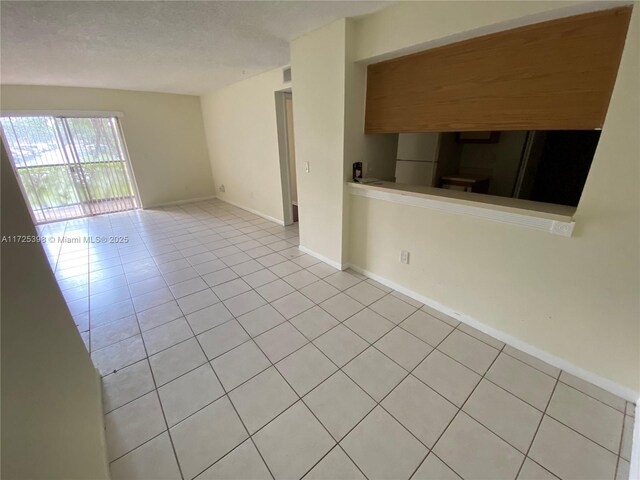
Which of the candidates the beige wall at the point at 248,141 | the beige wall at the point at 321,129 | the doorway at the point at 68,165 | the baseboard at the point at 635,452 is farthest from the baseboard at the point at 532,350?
the doorway at the point at 68,165

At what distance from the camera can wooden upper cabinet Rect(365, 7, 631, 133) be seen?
1.39m

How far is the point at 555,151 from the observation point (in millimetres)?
2643

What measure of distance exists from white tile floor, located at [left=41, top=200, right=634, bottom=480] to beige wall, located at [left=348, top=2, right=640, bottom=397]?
0.22 meters

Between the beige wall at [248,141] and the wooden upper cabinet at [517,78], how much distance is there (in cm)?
225

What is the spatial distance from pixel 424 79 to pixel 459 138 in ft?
5.94

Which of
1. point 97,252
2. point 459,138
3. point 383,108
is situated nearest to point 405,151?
point 459,138

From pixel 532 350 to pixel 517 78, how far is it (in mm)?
1807

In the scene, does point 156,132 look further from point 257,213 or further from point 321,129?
point 321,129

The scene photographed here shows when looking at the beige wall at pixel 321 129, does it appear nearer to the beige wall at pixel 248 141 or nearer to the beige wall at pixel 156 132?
the beige wall at pixel 248 141

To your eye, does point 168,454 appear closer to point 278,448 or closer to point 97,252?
point 278,448

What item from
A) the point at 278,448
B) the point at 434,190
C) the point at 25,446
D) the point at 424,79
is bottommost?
the point at 278,448

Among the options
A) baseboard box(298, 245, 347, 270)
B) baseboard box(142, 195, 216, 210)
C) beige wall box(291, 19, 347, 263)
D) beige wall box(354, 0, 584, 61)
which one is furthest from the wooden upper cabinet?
baseboard box(142, 195, 216, 210)

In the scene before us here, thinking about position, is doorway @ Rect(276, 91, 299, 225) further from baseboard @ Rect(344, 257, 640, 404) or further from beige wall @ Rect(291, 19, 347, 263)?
baseboard @ Rect(344, 257, 640, 404)

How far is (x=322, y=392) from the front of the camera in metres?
1.62
